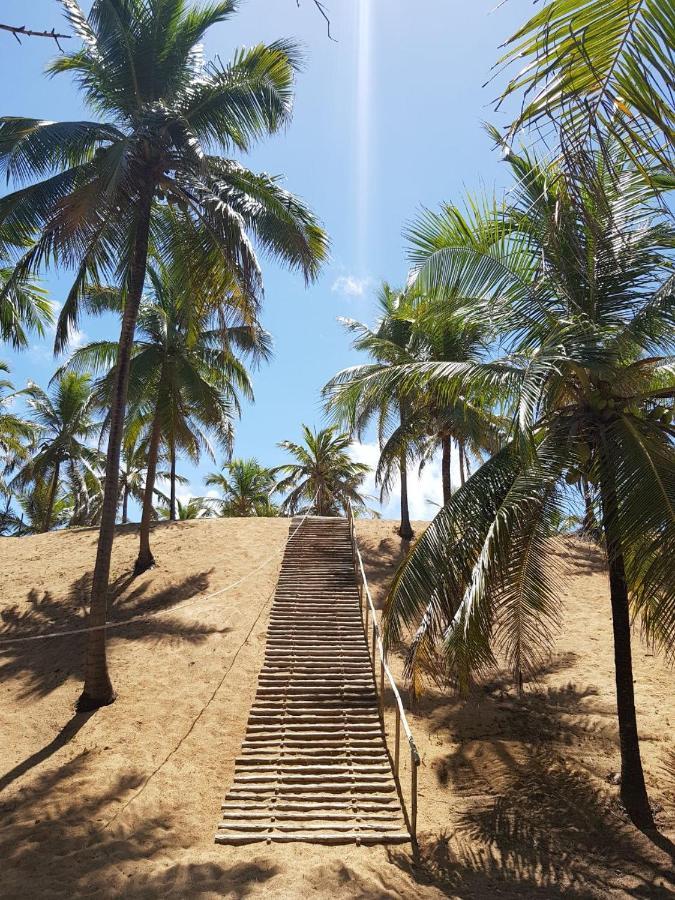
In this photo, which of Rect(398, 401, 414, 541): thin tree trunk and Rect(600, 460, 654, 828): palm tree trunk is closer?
Rect(600, 460, 654, 828): palm tree trunk

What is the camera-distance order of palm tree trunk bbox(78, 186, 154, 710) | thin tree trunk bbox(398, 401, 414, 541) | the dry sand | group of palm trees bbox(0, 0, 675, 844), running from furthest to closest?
1. thin tree trunk bbox(398, 401, 414, 541)
2. palm tree trunk bbox(78, 186, 154, 710)
3. the dry sand
4. group of palm trees bbox(0, 0, 675, 844)

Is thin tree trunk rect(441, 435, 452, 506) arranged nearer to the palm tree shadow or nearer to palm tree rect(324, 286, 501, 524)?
palm tree rect(324, 286, 501, 524)

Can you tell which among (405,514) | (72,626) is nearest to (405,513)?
(405,514)

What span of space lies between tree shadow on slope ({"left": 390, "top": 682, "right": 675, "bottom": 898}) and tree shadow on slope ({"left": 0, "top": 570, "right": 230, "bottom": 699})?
220 inches

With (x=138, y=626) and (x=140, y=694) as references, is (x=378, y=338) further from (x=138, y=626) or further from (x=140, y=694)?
(x=140, y=694)

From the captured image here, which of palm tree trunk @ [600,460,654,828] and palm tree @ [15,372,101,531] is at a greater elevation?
palm tree @ [15,372,101,531]

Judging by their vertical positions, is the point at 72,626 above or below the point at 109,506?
below

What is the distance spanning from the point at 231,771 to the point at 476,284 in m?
7.03

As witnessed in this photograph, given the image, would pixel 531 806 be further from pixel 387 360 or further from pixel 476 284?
pixel 387 360

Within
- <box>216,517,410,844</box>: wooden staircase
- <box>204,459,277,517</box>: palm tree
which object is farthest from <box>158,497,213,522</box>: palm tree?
<box>216,517,410,844</box>: wooden staircase

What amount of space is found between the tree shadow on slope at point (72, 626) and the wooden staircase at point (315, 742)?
2.15 m

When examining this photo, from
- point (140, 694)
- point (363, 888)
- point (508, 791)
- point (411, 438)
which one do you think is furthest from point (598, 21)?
point (411, 438)

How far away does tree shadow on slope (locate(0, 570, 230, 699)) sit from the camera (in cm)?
1123

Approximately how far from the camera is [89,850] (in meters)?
6.21
